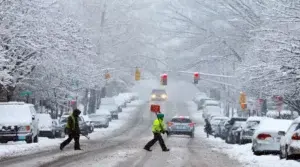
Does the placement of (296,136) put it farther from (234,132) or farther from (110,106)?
(110,106)

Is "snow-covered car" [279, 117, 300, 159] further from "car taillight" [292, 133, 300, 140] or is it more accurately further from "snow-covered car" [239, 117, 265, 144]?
"snow-covered car" [239, 117, 265, 144]

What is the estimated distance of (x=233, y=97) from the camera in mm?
78688

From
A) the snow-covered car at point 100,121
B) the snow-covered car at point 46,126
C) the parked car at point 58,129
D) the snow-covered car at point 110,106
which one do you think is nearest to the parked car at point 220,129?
the parked car at point 58,129

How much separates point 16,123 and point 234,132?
1241 cm

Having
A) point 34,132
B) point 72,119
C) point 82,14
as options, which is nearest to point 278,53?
point 72,119

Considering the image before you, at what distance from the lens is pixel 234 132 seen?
41.5 meters

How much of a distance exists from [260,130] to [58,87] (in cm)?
2728

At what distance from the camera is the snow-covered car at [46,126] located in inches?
1788

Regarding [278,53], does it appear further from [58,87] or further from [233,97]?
[233,97]

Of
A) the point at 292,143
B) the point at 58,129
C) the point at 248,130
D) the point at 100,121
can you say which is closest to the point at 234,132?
the point at 248,130

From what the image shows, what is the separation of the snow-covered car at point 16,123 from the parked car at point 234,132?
36.2 ft

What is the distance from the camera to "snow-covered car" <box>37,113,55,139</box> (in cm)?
4541

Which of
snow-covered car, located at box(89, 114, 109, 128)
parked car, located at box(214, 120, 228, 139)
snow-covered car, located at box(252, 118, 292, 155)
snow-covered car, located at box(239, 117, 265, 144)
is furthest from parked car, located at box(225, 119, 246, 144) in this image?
snow-covered car, located at box(89, 114, 109, 128)

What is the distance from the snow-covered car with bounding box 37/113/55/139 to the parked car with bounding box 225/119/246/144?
34.6 ft
